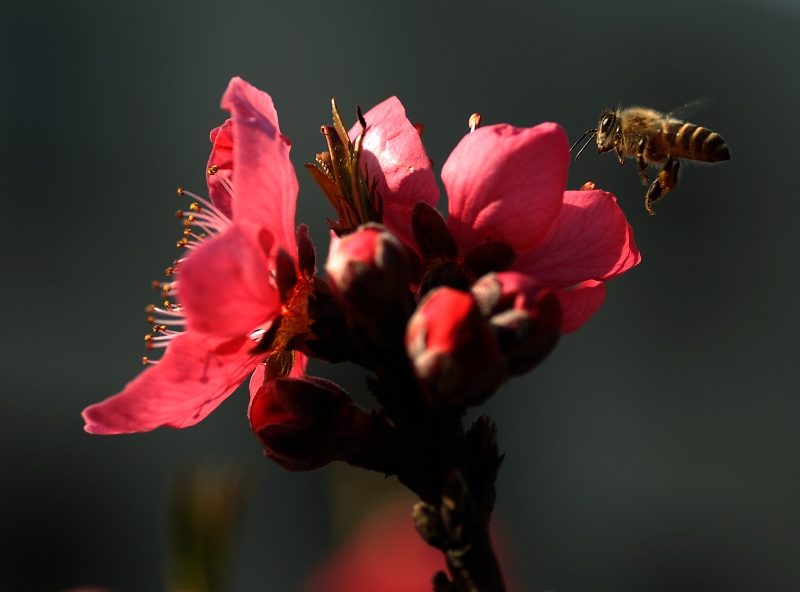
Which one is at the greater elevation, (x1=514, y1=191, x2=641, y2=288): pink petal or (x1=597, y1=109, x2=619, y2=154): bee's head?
(x1=597, y1=109, x2=619, y2=154): bee's head

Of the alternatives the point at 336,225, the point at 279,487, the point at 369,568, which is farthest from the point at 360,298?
the point at 279,487

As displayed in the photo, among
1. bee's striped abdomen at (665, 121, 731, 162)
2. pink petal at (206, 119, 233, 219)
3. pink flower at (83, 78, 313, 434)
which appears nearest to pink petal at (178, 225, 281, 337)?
pink flower at (83, 78, 313, 434)

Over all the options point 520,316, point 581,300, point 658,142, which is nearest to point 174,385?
point 520,316

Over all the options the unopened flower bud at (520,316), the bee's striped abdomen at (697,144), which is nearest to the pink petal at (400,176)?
the unopened flower bud at (520,316)

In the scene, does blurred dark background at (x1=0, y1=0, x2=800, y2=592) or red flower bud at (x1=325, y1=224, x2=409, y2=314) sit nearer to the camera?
red flower bud at (x1=325, y1=224, x2=409, y2=314)

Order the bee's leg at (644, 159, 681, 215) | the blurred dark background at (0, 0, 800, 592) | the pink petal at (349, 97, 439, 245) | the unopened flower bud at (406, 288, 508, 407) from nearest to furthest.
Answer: the unopened flower bud at (406, 288, 508, 407) → the pink petal at (349, 97, 439, 245) → the bee's leg at (644, 159, 681, 215) → the blurred dark background at (0, 0, 800, 592)

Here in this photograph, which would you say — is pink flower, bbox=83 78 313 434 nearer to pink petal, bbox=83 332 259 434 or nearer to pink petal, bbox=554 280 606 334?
pink petal, bbox=83 332 259 434
